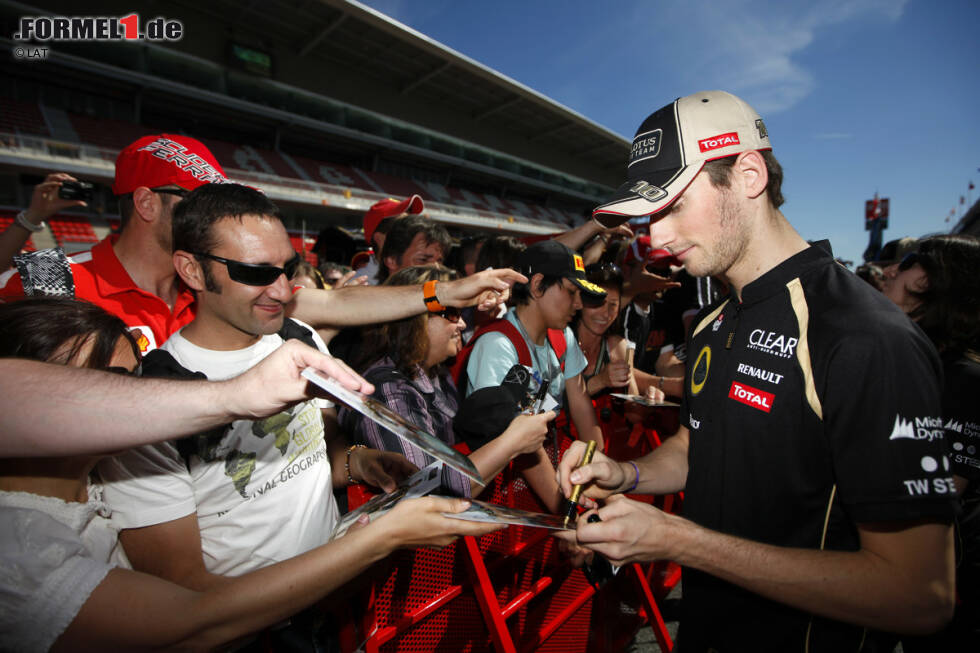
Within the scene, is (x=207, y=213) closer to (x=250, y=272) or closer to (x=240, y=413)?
(x=250, y=272)

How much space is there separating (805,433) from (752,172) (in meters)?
0.90

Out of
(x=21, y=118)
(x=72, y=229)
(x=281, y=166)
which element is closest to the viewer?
(x=72, y=229)

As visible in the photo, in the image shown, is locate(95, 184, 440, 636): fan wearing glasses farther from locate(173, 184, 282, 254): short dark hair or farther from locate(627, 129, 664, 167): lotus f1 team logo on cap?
locate(627, 129, 664, 167): lotus f1 team logo on cap

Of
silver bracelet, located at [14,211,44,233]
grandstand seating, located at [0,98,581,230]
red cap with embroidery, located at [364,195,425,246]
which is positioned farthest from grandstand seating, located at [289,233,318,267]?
silver bracelet, located at [14,211,44,233]

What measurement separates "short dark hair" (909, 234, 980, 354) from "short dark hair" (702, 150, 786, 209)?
4.96ft

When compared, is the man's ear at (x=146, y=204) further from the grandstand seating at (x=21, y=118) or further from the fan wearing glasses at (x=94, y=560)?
the grandstand seating at (x=21, y=118)

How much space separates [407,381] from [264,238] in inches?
40.0

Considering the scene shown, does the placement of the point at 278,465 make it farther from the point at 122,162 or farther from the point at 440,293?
the point at 122,162

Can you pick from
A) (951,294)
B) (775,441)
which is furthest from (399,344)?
(951,294)

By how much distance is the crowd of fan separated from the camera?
3.29 ft

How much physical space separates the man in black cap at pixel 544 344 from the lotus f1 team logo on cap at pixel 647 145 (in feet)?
4.32

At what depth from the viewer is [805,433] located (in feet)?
4.43

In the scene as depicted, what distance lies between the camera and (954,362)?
2234 millimetres

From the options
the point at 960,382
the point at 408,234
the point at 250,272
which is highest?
the point at 408,234
